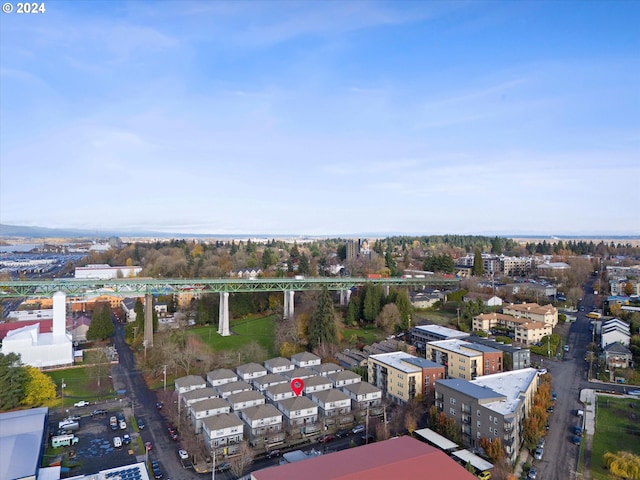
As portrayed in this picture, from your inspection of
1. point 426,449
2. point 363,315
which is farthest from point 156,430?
point 363,315

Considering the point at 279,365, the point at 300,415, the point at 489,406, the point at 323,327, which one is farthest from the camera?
the point at 323,327

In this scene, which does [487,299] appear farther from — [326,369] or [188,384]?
[188,384]

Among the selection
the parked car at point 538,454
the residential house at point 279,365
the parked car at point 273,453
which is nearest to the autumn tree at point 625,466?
the parked car at point 538,454

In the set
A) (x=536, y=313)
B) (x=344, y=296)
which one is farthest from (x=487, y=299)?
(x=344, y=296)

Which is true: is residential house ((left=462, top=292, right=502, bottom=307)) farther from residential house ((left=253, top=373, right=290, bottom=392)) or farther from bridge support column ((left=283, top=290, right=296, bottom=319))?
residential house ((left=253, top=373, right=290, bottom=392))

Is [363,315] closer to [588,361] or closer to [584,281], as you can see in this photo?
[588,361]

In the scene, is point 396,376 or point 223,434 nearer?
point 223,434

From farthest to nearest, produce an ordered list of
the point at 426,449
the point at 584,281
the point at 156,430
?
the point at 584,281 → the point at 156,430 → the point at 426,449

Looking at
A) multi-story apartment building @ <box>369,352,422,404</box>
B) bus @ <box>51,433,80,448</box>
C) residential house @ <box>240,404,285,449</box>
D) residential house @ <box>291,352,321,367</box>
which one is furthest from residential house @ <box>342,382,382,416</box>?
bus @ <box>51,433,80,448</box>
